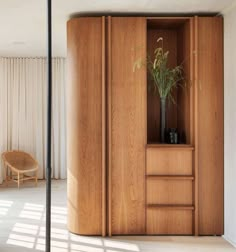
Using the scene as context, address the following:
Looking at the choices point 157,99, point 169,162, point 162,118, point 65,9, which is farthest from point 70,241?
point 65,9

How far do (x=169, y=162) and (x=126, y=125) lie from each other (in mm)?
605

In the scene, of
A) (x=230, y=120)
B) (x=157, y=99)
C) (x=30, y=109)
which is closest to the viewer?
(x=230, y=120)

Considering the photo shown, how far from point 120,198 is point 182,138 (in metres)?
1.00

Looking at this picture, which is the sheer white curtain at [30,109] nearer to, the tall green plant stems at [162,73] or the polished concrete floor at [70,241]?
the polished concrete floor at [70,241]

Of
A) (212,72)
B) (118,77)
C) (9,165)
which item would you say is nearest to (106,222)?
(118,77)

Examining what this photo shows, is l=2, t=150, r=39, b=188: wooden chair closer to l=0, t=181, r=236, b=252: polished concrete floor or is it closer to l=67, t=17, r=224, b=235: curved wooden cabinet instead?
l=0, t=181, r=236, b=252: polished concrete floor

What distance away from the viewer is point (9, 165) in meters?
6.66

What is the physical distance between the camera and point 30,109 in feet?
23.8

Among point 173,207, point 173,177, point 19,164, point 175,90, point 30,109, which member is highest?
point 175,90

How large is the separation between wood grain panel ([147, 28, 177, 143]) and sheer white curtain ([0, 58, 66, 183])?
10.9 ft

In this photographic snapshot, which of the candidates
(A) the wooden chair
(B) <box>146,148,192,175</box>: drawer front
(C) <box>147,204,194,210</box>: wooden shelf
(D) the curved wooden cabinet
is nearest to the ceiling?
(D) the curved wooden cabinet

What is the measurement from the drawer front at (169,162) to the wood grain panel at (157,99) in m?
0.43

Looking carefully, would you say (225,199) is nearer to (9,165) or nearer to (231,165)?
(231,165)

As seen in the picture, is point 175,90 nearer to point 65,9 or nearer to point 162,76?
point 162,76
